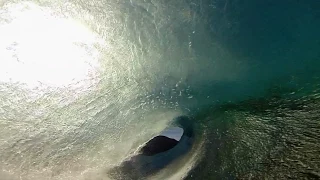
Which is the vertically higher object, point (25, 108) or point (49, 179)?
point (25, 108)

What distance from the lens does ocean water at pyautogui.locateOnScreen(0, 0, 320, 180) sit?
746cm

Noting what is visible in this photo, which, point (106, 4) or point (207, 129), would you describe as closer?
point (207, 129)

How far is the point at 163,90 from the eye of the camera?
947cm

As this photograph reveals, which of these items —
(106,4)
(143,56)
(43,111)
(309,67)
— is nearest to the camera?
(43,111)

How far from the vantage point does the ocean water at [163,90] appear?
7.46 metres

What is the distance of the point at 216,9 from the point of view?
36.9 ft

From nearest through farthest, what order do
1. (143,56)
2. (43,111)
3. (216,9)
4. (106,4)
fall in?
(43,111), (143,56), (216,9), (106,4)

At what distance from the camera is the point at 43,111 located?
30.2ft

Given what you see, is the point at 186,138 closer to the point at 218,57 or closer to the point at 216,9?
the point at 218,57

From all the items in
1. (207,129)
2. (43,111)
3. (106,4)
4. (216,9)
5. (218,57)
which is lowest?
(207,129)

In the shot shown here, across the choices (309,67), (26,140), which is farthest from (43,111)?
(309,67)

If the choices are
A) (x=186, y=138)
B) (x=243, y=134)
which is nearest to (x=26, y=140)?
(x=186, y=138)

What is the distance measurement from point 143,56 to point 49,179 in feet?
15.0

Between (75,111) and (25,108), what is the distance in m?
1.25
